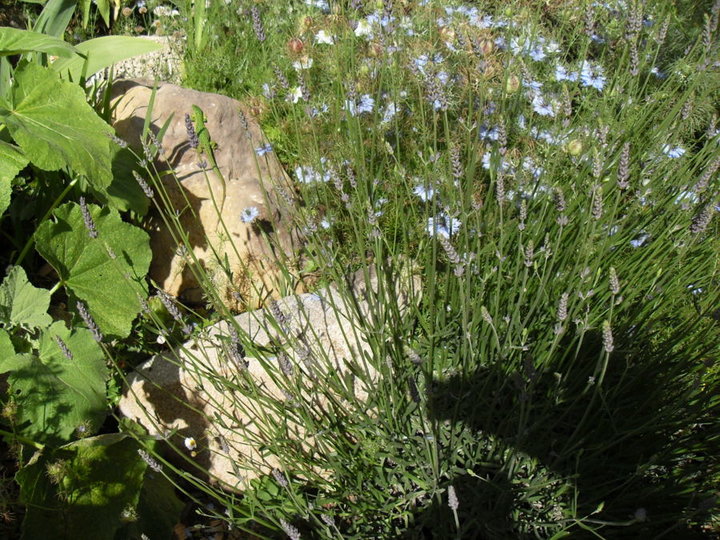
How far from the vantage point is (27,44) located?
2062mm

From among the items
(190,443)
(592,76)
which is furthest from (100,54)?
(592,76)

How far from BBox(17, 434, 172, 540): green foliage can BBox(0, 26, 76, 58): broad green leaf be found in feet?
4.16

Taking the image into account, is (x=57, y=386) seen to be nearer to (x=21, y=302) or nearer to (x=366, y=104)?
(x=21, y=302)

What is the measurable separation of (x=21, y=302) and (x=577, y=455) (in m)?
1.70

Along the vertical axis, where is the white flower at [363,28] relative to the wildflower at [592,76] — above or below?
below

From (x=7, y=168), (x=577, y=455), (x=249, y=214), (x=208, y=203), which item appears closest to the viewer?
(x=577, y=455)

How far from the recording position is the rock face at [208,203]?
8.38 ft

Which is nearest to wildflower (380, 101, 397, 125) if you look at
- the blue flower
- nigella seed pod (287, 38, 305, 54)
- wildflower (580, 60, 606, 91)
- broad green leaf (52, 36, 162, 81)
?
the blue flower

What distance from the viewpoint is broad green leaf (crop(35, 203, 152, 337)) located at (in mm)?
2051

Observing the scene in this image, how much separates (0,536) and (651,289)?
2039 millimetres

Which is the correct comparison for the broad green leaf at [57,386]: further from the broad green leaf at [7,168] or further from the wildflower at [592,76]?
the wildflower at [592,76]

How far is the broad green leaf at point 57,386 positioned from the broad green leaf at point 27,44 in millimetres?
914

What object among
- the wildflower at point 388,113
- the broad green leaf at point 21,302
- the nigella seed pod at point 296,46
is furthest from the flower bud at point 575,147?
the broad green leaf at point 21,302

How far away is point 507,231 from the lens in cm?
202
